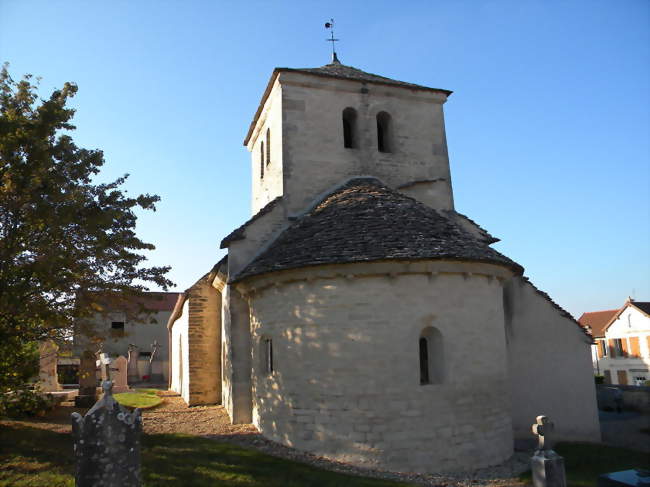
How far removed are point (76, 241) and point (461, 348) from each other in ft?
27.7

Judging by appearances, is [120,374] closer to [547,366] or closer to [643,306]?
[547,366]

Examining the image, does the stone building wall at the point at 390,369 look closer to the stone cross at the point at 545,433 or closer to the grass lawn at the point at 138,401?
the stone cross at the point at 545,433

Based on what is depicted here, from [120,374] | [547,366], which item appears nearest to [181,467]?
[547,366]

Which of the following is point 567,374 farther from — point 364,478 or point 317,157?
point 317,157

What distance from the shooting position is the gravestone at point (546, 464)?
27.7 feet

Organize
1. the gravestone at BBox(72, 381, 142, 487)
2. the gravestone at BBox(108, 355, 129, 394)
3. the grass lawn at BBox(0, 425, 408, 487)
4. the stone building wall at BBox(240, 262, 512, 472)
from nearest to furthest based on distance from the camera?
the gravestone at BBox(72, 381, 142, 487) → the grass lawn at BBox(0, 425, 408, 487) → the stone building wall at BBox(240, 262, 512, 472) → the gravestone at BBox(108, 355, 129, 394)

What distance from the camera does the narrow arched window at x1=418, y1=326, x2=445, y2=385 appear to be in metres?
10.4

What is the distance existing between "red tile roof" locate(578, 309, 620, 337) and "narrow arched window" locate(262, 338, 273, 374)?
3769 centimetres

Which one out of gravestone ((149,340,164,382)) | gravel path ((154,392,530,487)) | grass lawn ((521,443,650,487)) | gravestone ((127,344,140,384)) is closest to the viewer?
gravel path ((154,392,530,487))

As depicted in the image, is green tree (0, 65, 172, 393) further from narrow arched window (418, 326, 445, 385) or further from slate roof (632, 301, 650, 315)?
slate roof (632, 301, 650, 315)

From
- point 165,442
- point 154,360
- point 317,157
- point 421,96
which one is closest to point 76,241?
point 165,442

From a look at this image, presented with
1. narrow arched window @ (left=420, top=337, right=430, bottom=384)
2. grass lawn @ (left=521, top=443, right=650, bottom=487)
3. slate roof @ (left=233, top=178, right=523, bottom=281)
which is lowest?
grass lawn @ (left=521, top=443, right=650, bottom=487)

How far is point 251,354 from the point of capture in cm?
1340

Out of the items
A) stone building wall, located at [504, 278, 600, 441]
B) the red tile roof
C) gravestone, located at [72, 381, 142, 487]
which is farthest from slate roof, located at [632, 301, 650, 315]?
gravestone, located at [72, 381, 142, 487]
